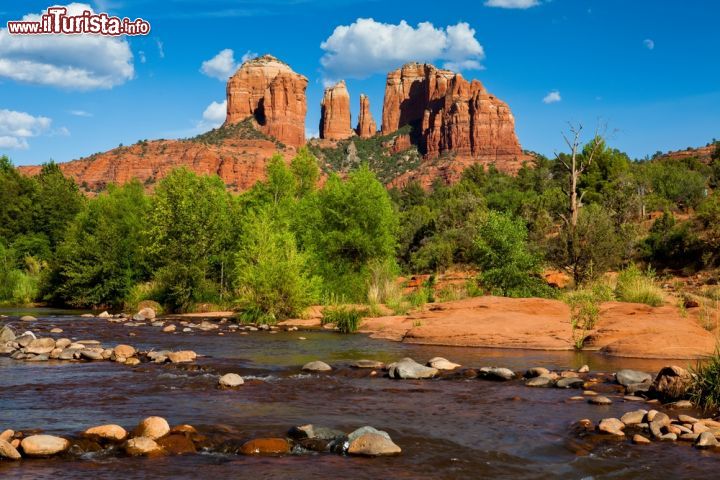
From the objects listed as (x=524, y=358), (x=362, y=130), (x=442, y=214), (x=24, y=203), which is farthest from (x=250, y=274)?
(x=362, y=130)

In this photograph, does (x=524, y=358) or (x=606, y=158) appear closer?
(x=524, y=358)

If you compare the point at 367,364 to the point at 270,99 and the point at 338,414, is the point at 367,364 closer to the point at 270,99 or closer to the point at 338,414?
the point at 338,414

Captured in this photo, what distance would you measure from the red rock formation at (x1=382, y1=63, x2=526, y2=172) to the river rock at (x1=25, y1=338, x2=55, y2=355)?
119m

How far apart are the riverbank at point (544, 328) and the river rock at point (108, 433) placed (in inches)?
469

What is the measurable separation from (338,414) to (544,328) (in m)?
10.3

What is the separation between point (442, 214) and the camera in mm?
54594

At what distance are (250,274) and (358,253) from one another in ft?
25.0

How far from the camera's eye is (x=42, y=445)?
779 cm

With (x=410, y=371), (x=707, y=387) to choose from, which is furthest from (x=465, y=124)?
(x=707, y=387)

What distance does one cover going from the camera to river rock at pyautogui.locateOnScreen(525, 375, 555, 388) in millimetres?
12430

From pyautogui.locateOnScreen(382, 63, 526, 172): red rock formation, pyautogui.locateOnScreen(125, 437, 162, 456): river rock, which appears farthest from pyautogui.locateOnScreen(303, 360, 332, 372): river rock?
pyautogui.locateOnScreen(382, 63, 526, 172): red rock formation

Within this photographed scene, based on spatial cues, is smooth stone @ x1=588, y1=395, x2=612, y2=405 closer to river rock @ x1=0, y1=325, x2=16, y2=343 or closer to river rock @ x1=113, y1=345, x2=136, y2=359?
river rock @ x1=113, y1=345, x2=136, y2=359

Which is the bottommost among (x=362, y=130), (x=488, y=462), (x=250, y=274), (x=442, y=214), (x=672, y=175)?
(x=488, y=462)

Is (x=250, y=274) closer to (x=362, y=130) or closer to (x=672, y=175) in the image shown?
(x=672, y=175)
